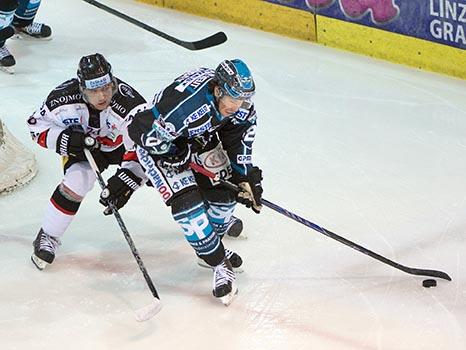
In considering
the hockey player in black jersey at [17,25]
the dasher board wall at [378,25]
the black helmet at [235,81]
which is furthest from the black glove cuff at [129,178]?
the dasher board wall at [378,25]

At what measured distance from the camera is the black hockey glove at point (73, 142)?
3467 mm

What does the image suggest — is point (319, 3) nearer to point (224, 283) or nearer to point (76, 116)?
point (76, 116)

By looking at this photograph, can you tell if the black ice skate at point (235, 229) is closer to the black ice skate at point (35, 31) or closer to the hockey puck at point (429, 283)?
the hockey puck at point (429, 283)

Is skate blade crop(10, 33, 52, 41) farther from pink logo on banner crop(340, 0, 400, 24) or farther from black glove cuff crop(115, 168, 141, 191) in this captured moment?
black glove cuff crop(115, 168, 141, 191)

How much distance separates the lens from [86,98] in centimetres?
350

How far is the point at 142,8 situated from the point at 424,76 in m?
2.22

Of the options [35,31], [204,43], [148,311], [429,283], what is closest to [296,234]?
[429,283]

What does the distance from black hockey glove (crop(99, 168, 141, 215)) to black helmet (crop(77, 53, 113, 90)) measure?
33 cm

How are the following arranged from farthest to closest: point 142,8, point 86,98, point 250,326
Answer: point 142,8, point 86,98, point 250,326

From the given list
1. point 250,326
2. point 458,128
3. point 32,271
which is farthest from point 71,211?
point 458,128

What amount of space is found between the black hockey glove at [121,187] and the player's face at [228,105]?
508 mm

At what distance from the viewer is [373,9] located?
5.70m

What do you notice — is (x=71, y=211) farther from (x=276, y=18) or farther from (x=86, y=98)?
(x=276, y=18)

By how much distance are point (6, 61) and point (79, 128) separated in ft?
7.53
